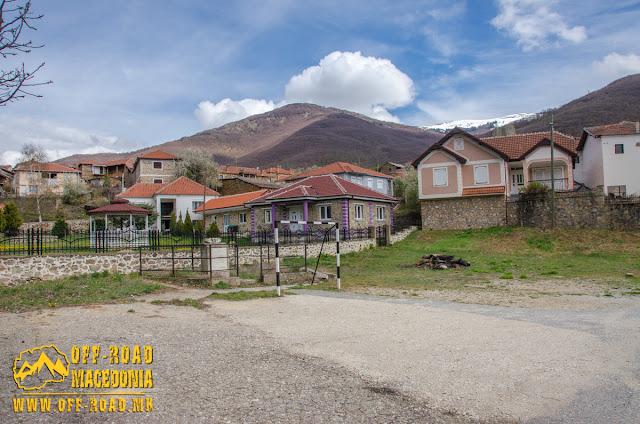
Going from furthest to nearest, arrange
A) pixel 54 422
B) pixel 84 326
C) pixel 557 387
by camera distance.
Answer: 1. pixel 84 326
2. pixel 557 387
3. pixel 54 422

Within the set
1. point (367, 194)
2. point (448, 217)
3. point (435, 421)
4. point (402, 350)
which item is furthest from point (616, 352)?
point (448, 217)

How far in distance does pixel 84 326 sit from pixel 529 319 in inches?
327

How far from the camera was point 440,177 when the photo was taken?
113 feet

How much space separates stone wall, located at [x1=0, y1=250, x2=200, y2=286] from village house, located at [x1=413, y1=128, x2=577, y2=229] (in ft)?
77.7

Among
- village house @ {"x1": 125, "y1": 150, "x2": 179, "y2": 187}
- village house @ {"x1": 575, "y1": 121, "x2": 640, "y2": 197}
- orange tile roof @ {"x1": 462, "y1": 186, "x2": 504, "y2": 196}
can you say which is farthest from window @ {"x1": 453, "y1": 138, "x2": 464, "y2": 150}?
village house @ {"x1": 125, "y1": 150, "x2": 179, "y2": 187}

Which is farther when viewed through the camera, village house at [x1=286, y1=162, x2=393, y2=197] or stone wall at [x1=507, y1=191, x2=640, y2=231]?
village house at [x1=286, y1=162, x2=393, y2=197]

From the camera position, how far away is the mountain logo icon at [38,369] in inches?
184

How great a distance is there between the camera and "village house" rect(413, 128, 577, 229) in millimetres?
32844

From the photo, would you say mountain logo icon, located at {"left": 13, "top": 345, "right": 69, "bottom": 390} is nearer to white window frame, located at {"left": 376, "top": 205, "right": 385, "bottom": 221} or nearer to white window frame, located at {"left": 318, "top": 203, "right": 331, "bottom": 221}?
white window frame, located at {"left": 318, "top": 203, "right": 331, "bottom": 221}

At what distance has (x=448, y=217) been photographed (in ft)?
112

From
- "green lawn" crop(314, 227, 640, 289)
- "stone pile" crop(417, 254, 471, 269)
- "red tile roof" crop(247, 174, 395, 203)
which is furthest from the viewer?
"red tile roof" crop(247, 174, 395, 203)

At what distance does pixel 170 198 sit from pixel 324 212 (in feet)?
77.4

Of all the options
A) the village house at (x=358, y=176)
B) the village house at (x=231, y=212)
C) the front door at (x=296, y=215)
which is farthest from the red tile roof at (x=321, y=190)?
the village house at (x=358, y=176)

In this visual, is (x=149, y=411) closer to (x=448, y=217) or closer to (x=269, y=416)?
(x=269, y=416)
